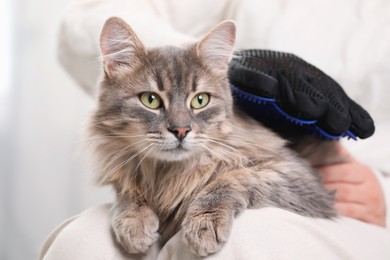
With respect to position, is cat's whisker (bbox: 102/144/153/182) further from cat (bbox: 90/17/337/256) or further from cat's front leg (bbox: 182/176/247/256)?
cat's front leg (bbox: 182/176/247/256)

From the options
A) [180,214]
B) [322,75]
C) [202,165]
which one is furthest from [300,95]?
[180,214]

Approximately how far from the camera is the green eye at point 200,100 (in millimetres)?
1212

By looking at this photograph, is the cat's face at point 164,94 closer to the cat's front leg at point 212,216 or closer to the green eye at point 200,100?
the green eye at point 200,100

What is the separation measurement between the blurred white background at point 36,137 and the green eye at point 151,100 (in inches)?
49.4

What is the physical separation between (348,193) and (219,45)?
66 centimetres

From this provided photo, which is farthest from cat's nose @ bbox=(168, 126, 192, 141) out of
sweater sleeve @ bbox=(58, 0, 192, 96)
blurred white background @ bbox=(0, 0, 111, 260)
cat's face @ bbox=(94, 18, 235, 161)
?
blurred white background @ bbox=(0, 0, 111, 260)

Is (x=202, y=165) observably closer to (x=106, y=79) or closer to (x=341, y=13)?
(x=106, y=79)

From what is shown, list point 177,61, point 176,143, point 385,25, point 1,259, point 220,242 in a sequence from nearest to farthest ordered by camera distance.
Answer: point 220,242 → point 176,143 → point 177,61 → point 385,25 → point 1,259

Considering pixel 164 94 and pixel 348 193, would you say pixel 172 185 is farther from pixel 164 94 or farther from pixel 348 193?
pixel 348 193

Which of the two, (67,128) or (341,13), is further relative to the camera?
(67,128)

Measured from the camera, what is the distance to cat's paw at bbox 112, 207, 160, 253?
1.06m

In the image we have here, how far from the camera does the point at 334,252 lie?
102cm

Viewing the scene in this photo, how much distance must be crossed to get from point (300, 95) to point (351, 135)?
8.2 inches

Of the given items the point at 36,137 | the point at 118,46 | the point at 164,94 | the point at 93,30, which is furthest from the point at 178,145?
the point at 36,137
